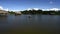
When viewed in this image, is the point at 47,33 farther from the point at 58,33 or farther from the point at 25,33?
the point at 25,33

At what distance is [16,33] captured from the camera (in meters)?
6.58

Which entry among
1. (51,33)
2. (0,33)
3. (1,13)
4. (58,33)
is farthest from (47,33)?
(1,13)

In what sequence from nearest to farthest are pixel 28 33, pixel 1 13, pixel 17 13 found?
pixel 28 33 → pixel 1 13 → pixel 17 13

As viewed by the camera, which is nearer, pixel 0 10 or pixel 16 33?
pixel 16 33

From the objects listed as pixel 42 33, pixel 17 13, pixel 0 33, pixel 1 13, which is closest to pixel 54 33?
pixel 42 33

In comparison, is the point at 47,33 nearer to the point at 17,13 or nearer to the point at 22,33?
the point at 22,33

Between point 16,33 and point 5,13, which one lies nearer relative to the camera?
point 16,33

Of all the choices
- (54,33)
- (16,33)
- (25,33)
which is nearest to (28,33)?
(25,33)

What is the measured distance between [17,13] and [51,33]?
33.9 meters

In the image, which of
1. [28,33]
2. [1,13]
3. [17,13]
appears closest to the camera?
[28,33]

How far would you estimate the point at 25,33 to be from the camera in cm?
646

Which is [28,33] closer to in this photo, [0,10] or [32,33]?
[32,33]

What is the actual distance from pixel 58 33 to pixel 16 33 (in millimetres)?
2525

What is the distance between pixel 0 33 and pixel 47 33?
110 inches
